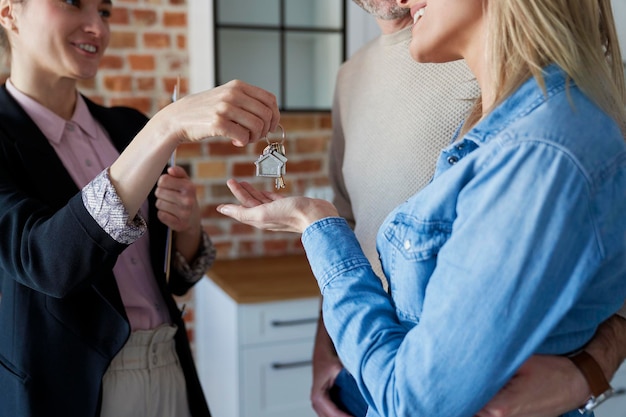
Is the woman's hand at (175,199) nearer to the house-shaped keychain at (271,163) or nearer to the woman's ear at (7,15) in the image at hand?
the house-shaped keychain at (271,163)

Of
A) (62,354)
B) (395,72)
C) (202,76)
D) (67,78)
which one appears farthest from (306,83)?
(62,354)

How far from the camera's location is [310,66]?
2633 mm

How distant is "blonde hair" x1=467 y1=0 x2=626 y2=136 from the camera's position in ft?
2.44

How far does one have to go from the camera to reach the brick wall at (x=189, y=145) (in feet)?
7.97

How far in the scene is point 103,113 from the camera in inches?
55.5

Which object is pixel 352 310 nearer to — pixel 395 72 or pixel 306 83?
pixel 395 72

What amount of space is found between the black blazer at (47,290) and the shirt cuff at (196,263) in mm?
233

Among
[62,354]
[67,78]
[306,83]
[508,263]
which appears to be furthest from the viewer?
[306,83]

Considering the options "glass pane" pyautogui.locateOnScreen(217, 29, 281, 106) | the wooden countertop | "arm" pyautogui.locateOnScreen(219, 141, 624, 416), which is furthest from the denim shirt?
"glass pane" pyautogui.locateOnScreen(217, 29, 281, 106)

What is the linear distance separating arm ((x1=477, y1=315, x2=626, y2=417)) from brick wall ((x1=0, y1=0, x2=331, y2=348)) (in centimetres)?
193

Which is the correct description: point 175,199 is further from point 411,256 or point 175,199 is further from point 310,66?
point 310,66

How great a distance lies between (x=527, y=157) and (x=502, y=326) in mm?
185

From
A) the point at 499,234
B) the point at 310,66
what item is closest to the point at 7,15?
the point at 499,234

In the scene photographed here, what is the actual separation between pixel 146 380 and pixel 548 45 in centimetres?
95
